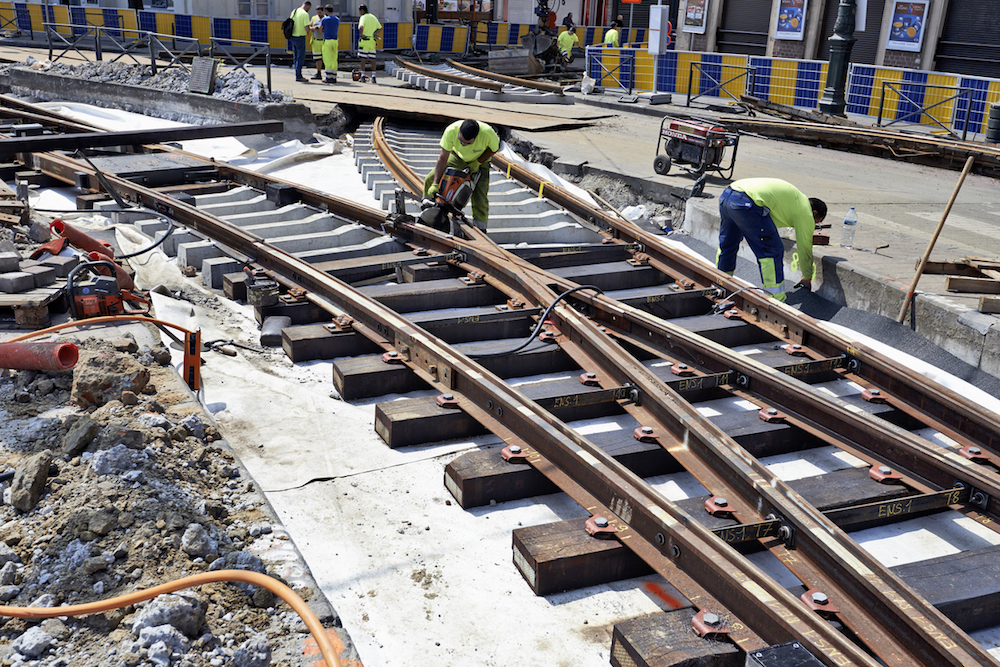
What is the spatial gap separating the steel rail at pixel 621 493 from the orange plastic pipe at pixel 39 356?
6.71 ft

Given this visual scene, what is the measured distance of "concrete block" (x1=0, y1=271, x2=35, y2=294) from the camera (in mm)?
5551

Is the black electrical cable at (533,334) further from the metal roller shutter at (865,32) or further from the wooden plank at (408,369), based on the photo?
the metal roller shutter at (865,32)

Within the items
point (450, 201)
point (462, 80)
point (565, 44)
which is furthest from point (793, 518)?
point (565, 44)

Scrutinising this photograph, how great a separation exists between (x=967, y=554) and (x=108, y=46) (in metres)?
30.6

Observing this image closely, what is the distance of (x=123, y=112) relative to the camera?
18.3 metres

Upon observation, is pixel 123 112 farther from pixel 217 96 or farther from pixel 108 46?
pixel 108 46

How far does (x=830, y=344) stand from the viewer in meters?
6.22

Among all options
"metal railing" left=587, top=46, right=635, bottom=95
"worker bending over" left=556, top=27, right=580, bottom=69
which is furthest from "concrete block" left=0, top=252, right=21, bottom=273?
"worker bending over" left=556, top=27, right=580, bottom=69

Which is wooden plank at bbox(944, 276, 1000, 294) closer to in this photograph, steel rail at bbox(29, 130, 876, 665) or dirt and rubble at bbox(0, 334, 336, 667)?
steel rail at bbox(29, 130, 876, 665)

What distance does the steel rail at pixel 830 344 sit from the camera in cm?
511

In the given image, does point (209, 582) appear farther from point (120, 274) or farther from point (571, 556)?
point (120, 274)

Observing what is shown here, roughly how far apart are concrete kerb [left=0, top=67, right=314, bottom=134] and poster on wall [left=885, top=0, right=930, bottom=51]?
53.2 ft

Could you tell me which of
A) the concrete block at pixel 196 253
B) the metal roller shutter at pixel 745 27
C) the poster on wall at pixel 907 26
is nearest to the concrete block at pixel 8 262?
the concrete block at pixel 196 253

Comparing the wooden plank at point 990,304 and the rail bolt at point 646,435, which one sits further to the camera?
the wooden plank at point 990,304
